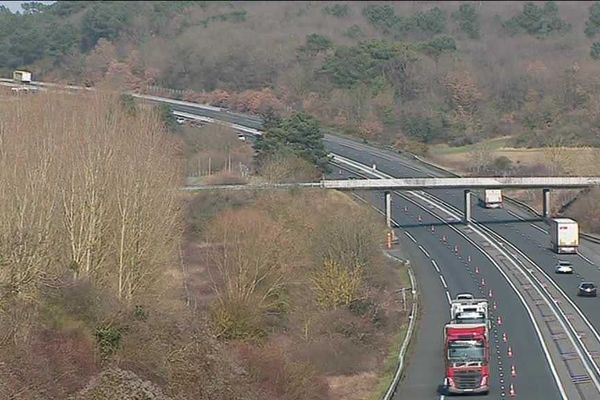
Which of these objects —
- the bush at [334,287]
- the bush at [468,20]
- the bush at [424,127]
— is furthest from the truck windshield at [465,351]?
the bush at [468,20]

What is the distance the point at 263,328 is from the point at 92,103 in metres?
15.5

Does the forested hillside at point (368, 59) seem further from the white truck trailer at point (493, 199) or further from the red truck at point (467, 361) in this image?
the red truck at point (467, 361)

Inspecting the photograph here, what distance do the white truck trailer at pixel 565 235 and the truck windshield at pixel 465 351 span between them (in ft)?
115

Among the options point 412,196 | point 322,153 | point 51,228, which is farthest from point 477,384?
point 412,196

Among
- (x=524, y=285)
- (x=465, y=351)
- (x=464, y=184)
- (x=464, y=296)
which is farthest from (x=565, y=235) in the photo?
(x=465, y=351)

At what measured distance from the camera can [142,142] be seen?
5400 cm

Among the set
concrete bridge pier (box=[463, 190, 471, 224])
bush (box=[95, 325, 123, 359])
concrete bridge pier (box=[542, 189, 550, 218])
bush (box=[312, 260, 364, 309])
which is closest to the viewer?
bush (box=[95, 325, 123, 359])

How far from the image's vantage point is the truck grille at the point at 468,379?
41594mm

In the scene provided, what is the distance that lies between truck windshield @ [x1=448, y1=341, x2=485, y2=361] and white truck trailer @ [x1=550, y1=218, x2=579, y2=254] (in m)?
35.0

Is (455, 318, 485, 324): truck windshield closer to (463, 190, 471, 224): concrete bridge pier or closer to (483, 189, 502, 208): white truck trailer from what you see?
(463, 190, 471, 224): concrete bridge pier

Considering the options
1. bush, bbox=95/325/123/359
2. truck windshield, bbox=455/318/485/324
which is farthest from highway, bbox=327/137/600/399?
bush, bbox=95/325/123/359

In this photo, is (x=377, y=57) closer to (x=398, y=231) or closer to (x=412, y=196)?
(x=412, y=196)

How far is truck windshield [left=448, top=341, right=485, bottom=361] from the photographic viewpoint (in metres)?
42.0

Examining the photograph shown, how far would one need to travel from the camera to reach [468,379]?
4166 centimetres
